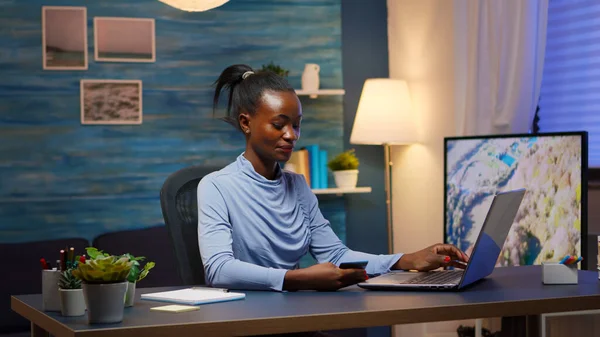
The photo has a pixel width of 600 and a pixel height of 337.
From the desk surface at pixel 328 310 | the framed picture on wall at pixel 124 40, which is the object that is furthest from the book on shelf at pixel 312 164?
the desk surface at pixel 328 310

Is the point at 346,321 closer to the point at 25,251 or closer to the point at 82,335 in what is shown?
the point at 82,335

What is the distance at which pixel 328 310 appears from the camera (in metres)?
1.76

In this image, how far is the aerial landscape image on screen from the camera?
3398 millimetres

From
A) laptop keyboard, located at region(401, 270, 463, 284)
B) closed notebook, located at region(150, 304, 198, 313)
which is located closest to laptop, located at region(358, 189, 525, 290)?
laptop keyboard, located at region(401, 270, 463, 284)

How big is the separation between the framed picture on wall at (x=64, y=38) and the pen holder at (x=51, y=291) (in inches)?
114

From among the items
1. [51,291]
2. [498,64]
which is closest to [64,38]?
[498,64]

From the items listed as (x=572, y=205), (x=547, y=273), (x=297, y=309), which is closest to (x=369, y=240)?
(x=572, y=205)

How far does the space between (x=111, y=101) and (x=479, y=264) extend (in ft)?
9.99

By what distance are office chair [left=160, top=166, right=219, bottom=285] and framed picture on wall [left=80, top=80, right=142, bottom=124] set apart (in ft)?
7.09

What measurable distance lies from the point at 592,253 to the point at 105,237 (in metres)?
2.51

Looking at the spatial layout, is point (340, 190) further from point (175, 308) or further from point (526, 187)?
point (175, 308)

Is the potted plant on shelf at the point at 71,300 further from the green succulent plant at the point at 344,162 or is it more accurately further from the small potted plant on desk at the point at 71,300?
the green succulent plant at the point at 344,162

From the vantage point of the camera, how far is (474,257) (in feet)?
6.62

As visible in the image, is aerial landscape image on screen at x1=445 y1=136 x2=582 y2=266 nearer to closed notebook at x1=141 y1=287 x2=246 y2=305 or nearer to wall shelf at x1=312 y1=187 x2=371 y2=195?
wall shelf at x1=312 y1=187 x2=371 y2=195
